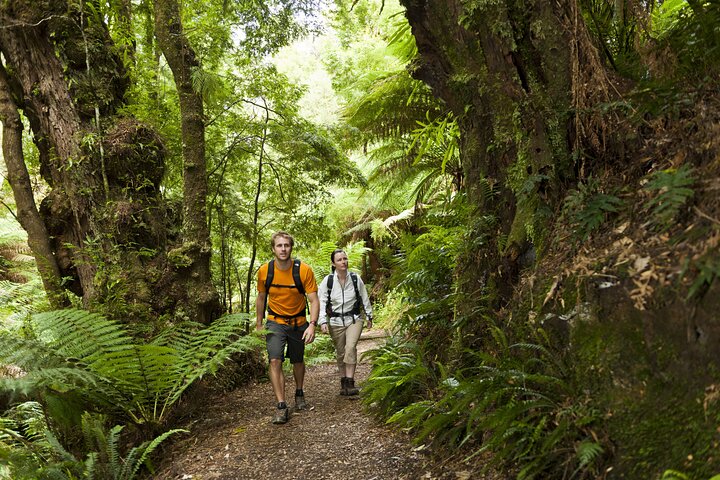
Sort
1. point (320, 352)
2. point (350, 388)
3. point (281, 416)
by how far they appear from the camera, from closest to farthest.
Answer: point (281, 416) → point (350, 388) → point (320, 352)

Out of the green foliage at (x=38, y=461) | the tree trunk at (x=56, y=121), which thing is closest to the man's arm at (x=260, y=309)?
the green foliage at (x=38, y=461)

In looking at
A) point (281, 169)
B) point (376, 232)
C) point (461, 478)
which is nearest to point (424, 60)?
point (461, 478)

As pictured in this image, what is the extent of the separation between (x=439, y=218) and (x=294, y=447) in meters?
2.69

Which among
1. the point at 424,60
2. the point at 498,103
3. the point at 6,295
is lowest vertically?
the point at 6,295

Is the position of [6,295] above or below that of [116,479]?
above

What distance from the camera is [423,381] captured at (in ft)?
12.6

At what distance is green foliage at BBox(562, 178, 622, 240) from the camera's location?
95.2 inches

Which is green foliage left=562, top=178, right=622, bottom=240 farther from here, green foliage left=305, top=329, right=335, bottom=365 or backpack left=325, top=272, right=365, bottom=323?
green foliage left=305, top=329, right=335, bottom=365

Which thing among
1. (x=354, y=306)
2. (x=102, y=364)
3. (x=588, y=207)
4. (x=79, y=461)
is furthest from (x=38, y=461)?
(x=588, y=207)

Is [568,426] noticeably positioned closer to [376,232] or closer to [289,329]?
[289,329]

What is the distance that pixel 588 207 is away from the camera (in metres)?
2.53

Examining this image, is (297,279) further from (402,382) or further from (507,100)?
(507,100)

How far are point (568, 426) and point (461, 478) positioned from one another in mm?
781

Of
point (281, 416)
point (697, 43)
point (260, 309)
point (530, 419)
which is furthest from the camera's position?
point (260, 309)
